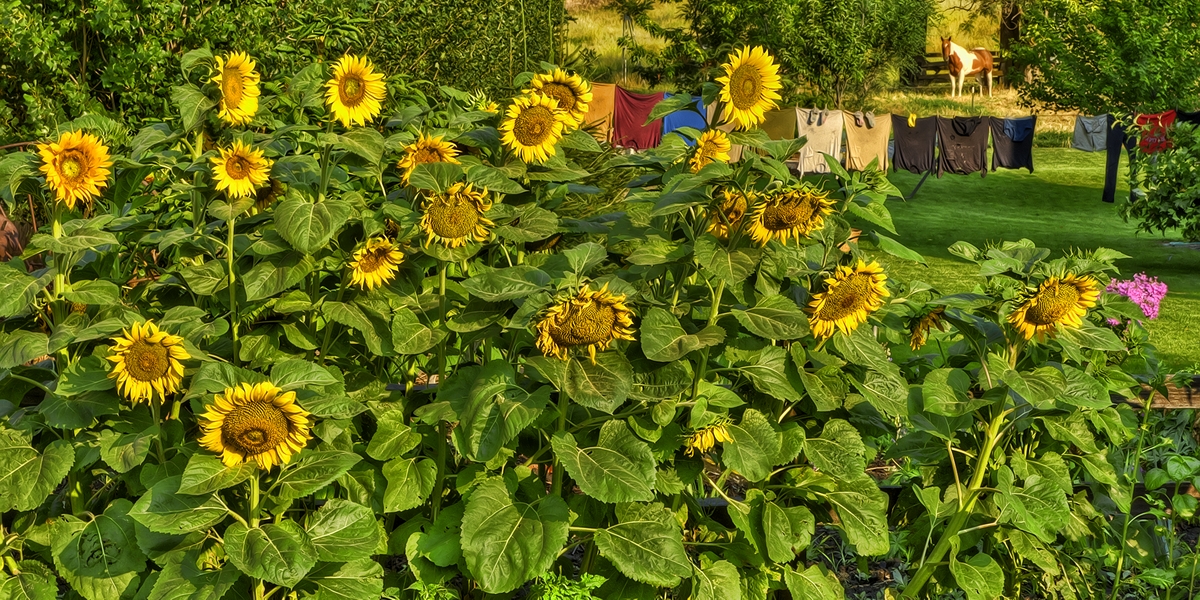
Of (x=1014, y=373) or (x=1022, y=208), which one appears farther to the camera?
(x=1022, y=208)

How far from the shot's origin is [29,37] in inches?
158

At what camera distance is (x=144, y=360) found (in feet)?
5.60

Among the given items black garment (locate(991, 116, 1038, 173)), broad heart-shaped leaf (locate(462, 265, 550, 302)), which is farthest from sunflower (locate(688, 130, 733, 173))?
black garment (locate(991, 116, 1038, 173))

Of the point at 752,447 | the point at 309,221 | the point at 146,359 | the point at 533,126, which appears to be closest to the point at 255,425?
the point at 146,359

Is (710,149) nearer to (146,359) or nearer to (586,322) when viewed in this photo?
(586,322)

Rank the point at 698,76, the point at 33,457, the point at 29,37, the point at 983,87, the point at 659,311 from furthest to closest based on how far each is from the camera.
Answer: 1. the point at 983,87
2. the point at 698,76
3. the point at 29,37
4. the point at 33,457
5. the point at 659,311

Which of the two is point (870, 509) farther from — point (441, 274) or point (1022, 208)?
point (1022, 208)

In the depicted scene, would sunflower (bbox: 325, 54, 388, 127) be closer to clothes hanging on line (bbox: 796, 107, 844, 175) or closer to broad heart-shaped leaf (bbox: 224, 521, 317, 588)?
broad heart-shaped leaf (bbox: 224, 521, 317, 588)

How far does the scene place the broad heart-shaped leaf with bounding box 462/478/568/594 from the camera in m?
1.79

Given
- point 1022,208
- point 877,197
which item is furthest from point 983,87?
point 877,197

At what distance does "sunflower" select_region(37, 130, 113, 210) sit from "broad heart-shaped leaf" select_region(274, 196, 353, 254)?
0.32 m

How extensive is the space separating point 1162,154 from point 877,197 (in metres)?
7.39

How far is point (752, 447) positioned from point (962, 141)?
12175mm

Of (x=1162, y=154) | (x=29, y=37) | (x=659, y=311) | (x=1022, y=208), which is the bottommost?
(x=1022, y=208)
